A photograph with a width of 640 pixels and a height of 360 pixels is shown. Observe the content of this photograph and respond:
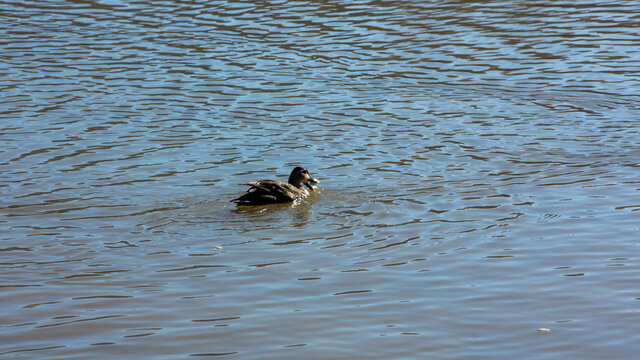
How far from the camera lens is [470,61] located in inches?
728

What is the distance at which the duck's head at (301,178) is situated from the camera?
1152 cm

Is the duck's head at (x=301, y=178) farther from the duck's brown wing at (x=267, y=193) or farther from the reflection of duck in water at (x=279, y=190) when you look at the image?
the duck's brown wing at (x=267, y=193)

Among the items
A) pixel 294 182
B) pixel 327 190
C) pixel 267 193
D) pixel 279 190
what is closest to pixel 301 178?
pixel 294 182

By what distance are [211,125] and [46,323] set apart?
7493mm

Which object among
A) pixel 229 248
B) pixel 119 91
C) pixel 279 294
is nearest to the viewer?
pixel 279 294

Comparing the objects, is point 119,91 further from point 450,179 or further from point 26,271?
point 26,271

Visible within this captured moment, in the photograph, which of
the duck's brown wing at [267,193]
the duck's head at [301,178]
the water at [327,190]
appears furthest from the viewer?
the duck's head at [301,178]

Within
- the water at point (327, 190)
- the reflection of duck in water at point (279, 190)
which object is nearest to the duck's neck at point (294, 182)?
the reflection of duck in water at point (279, 190)

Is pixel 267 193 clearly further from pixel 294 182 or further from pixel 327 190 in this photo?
pixel 327 190

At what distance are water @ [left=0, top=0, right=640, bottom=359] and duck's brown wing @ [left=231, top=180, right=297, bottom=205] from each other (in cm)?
16

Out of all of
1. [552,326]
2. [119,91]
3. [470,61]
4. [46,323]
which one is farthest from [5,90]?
[552,326]

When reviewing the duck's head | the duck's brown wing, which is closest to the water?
the duck's brown wing

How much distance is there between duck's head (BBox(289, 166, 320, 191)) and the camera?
37.8ft

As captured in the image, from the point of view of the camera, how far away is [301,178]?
1156cm
